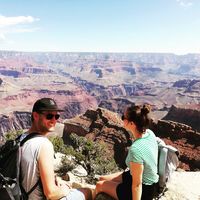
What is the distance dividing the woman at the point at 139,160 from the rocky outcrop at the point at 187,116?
76.2 m

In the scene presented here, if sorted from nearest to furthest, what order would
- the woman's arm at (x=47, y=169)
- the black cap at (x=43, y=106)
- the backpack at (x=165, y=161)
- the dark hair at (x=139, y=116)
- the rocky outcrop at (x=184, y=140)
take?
the woman's arm at (x=47, y=169) → the black cap at (x=43, y=106) → the dark hair at (x=139, y=116) → the backpack at (x=165, y=161) → the rocky outcrop at (x=184, y=140)

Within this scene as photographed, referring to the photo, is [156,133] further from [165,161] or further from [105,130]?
[165,161]

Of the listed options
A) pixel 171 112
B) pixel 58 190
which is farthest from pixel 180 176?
pixel 171 112

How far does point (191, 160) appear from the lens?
4203cm

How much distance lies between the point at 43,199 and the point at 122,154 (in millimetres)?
42074

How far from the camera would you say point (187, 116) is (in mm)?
91500

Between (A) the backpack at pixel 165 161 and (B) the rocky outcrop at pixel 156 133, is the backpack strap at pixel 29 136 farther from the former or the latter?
(B) the rocky outcrop at pixel 156 133

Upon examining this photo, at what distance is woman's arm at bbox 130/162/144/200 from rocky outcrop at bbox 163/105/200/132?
76694mm

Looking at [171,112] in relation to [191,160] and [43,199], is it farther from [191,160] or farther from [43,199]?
[43,199]

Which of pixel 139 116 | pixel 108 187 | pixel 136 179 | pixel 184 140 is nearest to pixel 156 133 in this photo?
pixel 184 140

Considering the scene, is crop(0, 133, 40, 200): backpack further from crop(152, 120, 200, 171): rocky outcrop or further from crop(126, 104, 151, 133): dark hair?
crop(152, 120, 200, 171): rocky outcrop

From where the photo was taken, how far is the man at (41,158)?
5.35 metres

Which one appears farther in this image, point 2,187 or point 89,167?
point 89,167

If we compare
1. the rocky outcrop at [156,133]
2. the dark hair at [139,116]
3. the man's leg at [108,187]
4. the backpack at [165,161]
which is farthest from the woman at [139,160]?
the rocky outcrop at [156,133]
